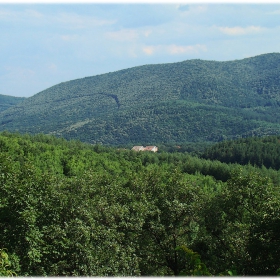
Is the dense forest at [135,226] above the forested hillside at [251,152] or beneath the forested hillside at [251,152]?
above

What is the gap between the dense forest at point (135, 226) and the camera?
16016 mm

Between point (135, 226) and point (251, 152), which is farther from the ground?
point (135, 226)

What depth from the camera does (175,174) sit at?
2305 centimetres

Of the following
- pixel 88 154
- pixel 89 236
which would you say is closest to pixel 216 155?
pixel 88 154

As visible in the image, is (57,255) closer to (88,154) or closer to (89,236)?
(89,236)

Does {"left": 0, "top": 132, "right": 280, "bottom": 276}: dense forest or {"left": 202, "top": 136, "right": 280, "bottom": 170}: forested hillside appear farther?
{"left": 202, "top": 136, "right": 280, "bottom": 170}: forested hillside

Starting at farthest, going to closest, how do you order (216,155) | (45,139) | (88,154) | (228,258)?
(216,155)
(45,139)
(88,154)
(228,258)

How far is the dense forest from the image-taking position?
52.5 feet

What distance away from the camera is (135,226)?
1984cm

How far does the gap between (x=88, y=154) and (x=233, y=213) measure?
185 ft

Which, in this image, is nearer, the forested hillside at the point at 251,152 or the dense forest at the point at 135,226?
the dense forest at the point at 135,226

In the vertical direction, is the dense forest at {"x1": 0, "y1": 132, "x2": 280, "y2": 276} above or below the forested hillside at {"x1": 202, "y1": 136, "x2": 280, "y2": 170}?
above

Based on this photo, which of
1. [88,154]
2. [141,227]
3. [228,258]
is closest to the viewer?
[228,258]

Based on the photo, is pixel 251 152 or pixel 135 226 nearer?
pixel 135 226
